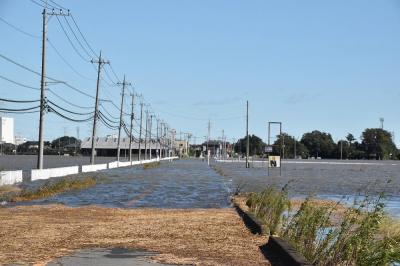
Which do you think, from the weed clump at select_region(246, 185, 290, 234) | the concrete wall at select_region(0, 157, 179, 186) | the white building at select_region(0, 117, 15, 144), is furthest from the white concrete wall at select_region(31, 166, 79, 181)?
the white building at select_region(0, 117, 15, 144)

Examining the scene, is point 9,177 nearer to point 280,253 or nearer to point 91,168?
point 280,253

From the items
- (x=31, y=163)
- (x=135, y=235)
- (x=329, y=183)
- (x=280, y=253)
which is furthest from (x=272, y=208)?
(x=31, y=163)

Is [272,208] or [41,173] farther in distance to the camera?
[41,173]

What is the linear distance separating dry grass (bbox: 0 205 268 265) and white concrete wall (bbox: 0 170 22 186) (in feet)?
40.6

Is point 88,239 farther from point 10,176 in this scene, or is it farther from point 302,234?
point 10,176

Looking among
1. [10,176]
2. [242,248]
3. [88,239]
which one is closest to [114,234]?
[88,239]

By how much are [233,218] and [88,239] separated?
224 inches

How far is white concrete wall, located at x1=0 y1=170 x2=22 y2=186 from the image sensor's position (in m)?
31.3

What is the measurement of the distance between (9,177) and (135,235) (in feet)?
70.0

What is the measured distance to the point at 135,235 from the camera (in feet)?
44.2

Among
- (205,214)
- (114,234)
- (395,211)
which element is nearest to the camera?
(114,234)

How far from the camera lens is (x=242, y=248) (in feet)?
38.1

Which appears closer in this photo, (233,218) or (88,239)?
(88,239)

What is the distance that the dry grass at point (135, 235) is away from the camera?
10.7m
